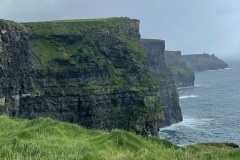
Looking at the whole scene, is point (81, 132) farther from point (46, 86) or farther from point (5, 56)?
point (46, 86)

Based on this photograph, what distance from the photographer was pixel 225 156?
21.2 m

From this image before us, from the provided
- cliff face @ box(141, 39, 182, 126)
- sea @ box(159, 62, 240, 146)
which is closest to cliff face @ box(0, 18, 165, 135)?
sea @ box(159, 62, 240, 146)

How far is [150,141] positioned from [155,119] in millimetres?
62344

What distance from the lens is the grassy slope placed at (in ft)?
68.3

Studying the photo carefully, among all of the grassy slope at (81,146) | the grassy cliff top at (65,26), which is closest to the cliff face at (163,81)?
the grassy cliff top at (65,26)

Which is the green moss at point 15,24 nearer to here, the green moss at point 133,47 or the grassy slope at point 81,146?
the green moss at point 133,47

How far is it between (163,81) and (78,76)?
198ft

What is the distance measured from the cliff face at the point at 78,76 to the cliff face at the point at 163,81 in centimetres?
3636

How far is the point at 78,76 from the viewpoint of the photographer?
284 ft

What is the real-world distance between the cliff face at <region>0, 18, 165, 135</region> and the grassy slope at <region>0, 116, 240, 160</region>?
41462 millimetres

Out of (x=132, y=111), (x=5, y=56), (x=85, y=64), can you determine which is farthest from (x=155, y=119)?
(x=5, y=56)

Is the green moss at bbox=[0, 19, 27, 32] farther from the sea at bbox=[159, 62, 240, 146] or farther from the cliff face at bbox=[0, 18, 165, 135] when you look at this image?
the sea at bbox=[159, 62, 240, 146]

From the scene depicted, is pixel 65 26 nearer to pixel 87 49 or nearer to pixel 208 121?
pixel 87 49

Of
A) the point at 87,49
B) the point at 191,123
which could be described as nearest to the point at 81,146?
the point at 87,49
